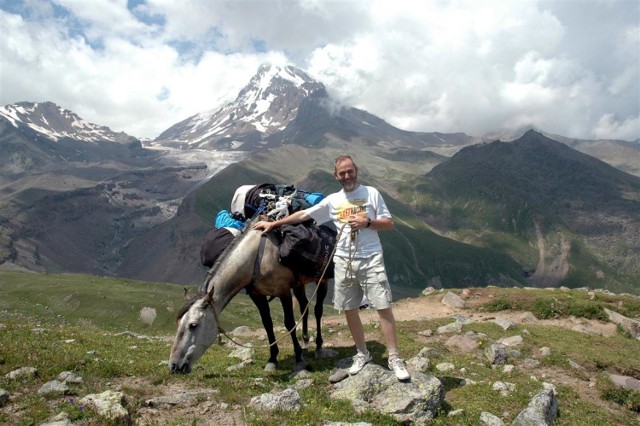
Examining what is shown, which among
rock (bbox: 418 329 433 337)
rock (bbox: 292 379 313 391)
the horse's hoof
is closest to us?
rock (bbox: 292 379 313 391)

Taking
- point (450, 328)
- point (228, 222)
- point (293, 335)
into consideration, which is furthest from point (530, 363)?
point (228, 222)

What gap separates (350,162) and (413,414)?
461 cm

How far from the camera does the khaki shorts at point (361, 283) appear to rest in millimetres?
8516

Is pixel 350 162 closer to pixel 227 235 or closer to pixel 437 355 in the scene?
pixel 227 235

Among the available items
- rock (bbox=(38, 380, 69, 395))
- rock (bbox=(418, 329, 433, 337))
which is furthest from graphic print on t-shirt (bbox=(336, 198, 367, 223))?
Result: rock (bbox=(418, 329, 433, 337))

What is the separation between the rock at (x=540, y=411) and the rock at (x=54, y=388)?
7.81 m

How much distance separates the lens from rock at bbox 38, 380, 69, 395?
7.46 metres

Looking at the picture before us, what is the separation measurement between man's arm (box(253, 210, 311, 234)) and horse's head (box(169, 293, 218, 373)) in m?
1.89

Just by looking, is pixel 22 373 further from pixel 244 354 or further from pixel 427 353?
pixel 427 353

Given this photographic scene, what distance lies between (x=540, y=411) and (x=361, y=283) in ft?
12.8

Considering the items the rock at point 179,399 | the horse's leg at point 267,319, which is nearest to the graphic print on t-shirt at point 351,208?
the horse's leg at point 267,319

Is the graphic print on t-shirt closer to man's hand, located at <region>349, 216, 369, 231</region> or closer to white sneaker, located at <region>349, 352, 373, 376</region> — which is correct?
man's hand, located at <region>349, 216, 369, 231</region>

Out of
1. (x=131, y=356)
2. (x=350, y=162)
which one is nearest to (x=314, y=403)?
(x=350, y=162)

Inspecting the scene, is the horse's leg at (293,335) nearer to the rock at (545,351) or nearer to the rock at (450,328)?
the rock at (545,351)
